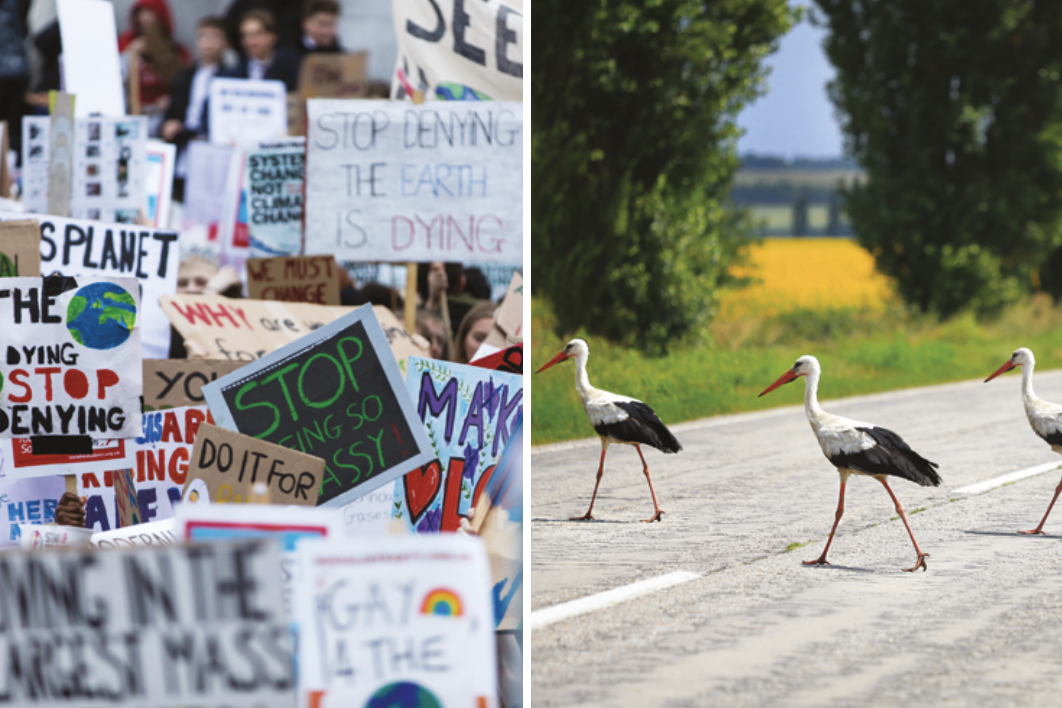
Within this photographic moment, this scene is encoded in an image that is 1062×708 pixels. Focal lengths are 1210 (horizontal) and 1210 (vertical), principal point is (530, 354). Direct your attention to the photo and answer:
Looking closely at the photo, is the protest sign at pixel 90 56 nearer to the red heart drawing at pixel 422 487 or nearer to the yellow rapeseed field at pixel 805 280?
the red heart drawing at pixel 422 487

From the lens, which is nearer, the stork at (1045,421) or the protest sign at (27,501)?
the protest sign at (27,501)

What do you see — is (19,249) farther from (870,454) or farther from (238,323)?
(870,454)

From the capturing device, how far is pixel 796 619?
18.2 feet

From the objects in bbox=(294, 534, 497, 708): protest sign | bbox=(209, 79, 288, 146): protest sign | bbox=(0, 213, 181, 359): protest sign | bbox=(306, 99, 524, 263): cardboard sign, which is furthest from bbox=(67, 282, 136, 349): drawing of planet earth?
bbox=(209, 79, 288, 146): protest sign

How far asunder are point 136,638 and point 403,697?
0.74 meters

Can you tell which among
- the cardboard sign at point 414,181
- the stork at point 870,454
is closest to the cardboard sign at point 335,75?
the cardboard sign at point 414,181

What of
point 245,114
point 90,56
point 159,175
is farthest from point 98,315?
point 245,114

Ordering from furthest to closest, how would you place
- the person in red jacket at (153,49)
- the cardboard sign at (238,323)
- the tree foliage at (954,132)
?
the tree foliage at (954,132), the person in red jacket at (153,49), the cardboard sign at (238,323)

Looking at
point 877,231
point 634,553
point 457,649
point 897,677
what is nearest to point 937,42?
point 877,231

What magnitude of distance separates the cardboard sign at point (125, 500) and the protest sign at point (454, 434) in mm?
1338

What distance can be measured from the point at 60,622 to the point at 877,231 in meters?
23.6

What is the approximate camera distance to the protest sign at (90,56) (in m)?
10.9

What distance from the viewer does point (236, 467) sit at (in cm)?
495

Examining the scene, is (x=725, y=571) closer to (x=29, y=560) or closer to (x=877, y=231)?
(x=29, y=560)
